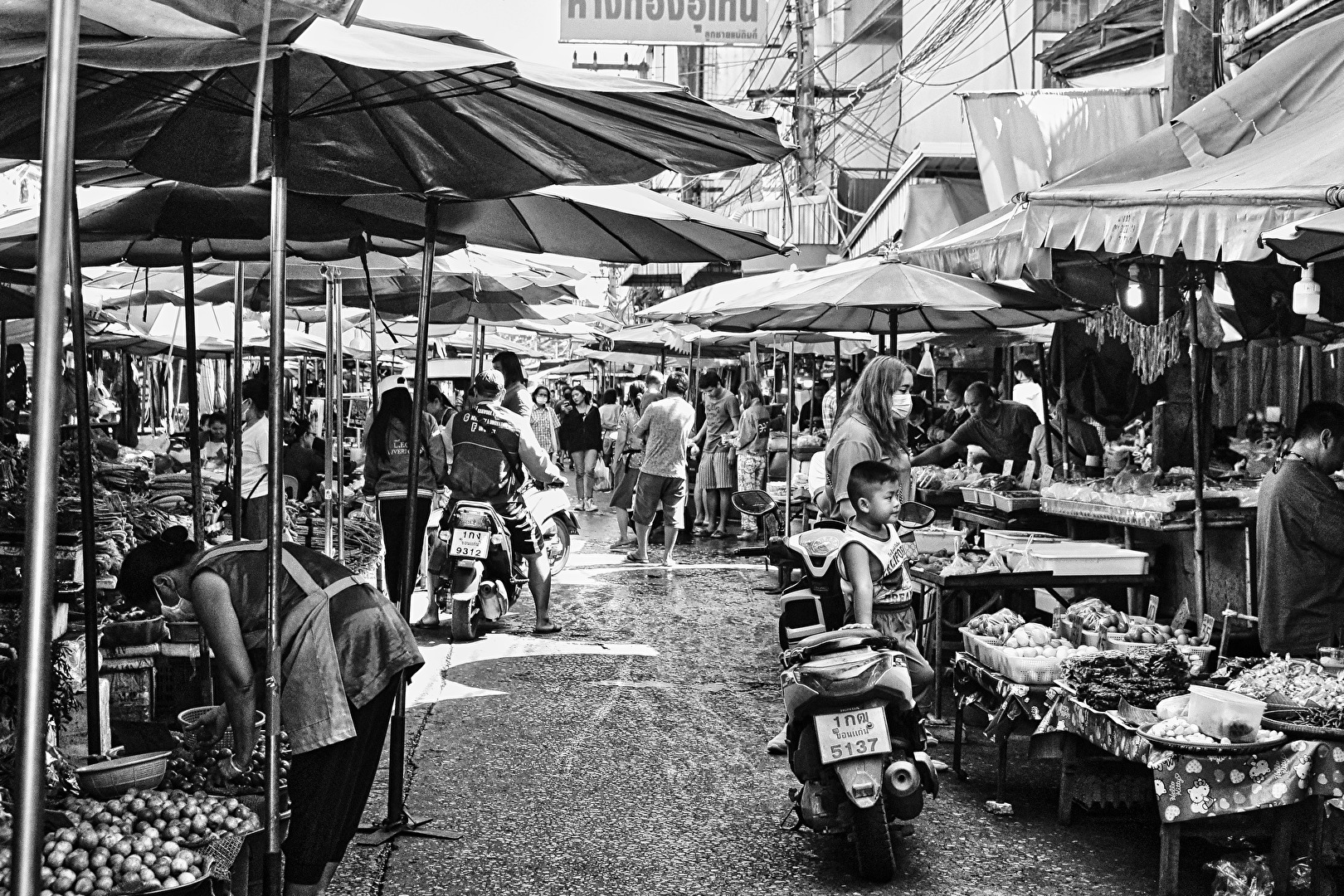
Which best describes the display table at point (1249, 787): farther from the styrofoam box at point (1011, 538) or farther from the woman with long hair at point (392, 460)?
the woman with long hair at point (392, 460)

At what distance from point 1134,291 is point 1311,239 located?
3780mm

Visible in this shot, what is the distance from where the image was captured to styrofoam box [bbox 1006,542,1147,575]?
8.16 metres

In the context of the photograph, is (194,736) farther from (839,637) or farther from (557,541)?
(557,541)

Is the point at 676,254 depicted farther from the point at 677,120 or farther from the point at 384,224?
the point at 677,120

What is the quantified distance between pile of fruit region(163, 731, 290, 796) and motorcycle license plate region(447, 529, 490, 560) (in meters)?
6.65

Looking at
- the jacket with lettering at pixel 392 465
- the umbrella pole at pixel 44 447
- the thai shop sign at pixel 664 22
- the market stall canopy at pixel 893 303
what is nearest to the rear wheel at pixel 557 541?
the jacket with lettering at pixel 392 465

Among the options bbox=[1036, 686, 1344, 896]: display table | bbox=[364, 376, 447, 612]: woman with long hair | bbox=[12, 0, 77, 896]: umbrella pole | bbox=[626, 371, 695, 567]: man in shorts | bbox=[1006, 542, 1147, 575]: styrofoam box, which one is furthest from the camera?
bbox=[626, 371, 695, 567]: man in shorts

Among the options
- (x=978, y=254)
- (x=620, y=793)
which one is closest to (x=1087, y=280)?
(x=978, y=254)

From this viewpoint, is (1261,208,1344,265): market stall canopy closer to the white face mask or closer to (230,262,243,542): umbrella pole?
the white face mask

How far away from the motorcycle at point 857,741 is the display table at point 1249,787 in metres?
1.02

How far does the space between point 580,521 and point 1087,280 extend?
13253mm

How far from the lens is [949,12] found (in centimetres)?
2170

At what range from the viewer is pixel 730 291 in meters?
11.4

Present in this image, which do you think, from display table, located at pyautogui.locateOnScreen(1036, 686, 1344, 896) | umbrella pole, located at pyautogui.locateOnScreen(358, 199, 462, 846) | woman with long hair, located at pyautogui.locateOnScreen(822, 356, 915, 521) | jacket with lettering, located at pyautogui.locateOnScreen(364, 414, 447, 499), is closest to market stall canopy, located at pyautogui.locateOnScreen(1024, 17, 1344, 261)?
woman with long hair, located at pyautogui.locateOnScreen(822, 356, 915, 521)
